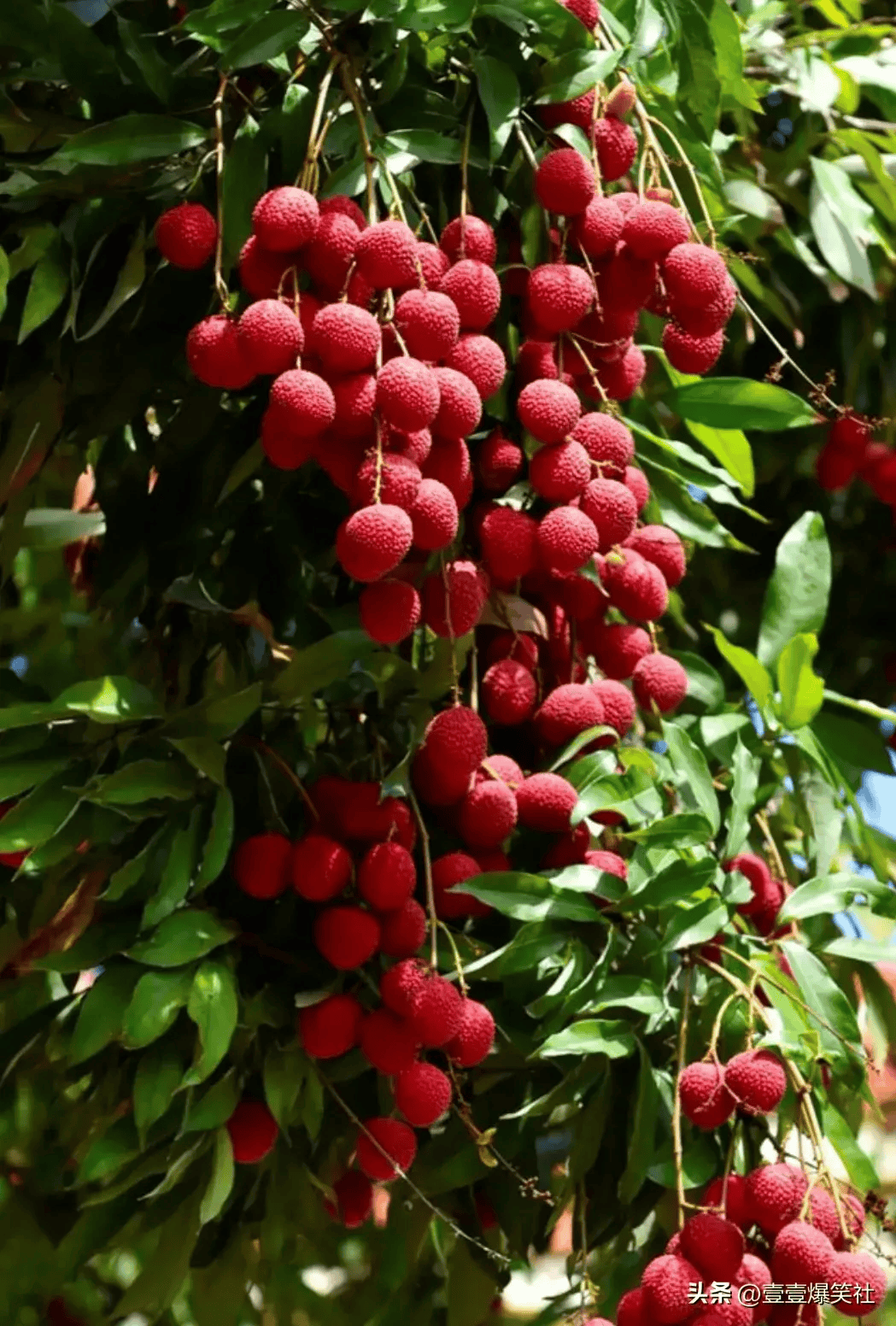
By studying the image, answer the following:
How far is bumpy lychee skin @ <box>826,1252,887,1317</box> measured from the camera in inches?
33.0

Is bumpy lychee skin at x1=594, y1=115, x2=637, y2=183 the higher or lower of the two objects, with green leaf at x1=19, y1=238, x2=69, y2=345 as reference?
higher

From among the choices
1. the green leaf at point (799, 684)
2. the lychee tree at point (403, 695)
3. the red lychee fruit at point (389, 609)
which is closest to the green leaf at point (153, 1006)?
the lychee tree at point (403, 695)

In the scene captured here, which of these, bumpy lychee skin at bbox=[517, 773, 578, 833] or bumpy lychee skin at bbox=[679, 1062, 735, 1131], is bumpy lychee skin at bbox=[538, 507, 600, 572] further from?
bumpy lychee skin at bbox=[679, 1062, 735, 1131]

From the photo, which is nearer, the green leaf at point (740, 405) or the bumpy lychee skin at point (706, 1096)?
the bumpy lychee skin at point (706, 1096)

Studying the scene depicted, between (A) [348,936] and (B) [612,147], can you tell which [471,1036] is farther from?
(B) [612,147]

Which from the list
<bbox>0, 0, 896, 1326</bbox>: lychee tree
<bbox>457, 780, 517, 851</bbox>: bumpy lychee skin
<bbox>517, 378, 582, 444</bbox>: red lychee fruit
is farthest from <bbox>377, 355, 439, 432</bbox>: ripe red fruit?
<bbox>457, 780, 517, 851</bbox>: bumpy lychee skin

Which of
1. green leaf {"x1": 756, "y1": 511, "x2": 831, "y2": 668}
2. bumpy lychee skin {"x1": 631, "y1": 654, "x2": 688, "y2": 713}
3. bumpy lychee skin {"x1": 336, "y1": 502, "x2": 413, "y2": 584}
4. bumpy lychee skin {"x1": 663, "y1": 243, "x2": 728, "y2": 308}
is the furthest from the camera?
green leaf {"x1": 756, "y1": 511, "x2": 831, "y2": 668}

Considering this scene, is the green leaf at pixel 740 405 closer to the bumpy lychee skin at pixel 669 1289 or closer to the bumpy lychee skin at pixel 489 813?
the bumpy lychee skin at pixel 489 813

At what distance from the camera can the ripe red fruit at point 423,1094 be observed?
0.89 metres

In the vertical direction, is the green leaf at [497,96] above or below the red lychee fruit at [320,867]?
above

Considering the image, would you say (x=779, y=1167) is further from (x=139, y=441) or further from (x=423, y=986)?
(x=139, y=441)

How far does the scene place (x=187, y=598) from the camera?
0.95 meters

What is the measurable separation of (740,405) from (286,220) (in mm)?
390

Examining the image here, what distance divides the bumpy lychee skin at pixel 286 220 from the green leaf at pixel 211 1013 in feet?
1.17
